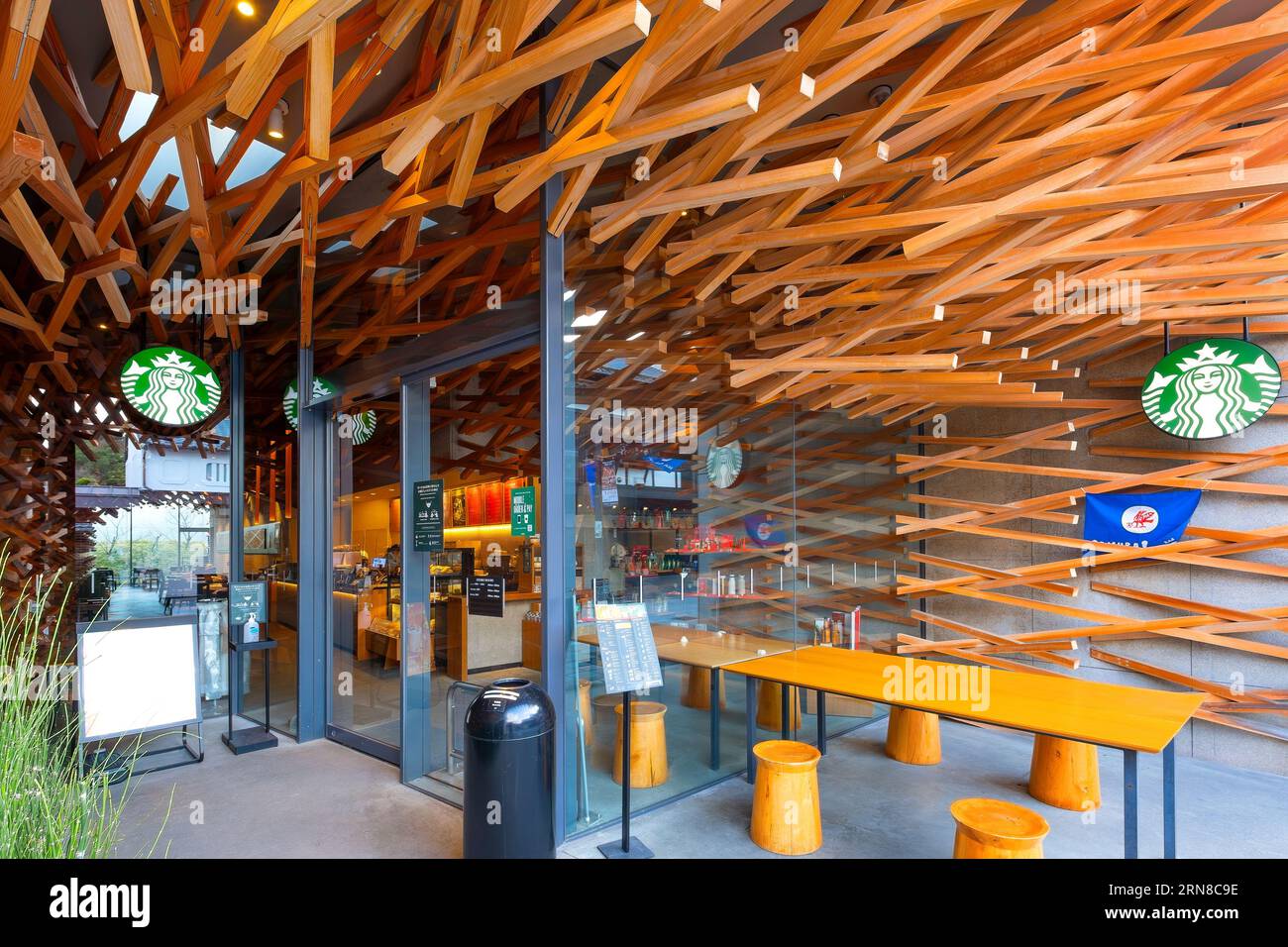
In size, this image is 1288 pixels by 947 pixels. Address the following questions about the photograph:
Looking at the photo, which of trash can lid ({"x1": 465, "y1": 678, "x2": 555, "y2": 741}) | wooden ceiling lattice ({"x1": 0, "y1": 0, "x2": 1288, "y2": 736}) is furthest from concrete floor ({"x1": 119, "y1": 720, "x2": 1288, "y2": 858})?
wooden ceiling lattice ({"x1": 0, "y1": 0, "x2": 1288, "y2": 736})

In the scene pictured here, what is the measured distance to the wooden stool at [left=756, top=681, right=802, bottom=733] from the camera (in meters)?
5.34

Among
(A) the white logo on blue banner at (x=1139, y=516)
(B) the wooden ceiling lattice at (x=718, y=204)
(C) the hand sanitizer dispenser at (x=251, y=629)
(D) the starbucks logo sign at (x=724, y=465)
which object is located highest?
(B) the wooden ceiling lattice at (x=718, y=204)

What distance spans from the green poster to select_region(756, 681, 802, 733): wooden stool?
232 cm

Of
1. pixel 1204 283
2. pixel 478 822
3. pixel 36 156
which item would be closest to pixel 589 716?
pixel 478 822

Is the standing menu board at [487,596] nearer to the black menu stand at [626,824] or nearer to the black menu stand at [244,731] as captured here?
the black menu stand at [626,824]

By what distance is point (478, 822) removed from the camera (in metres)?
3.10

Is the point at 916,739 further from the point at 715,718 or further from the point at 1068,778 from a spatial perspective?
the point at 715,718

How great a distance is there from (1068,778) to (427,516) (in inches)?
176

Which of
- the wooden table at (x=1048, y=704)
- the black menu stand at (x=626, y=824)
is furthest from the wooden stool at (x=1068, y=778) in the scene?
the black menu stand at (x=626, y=824)

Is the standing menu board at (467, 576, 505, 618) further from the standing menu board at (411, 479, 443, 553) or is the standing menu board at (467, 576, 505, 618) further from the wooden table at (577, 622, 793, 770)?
the wooden table at (577, 622, 793, 770)

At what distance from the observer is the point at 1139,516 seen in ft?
18.4

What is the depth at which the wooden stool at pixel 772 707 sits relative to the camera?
5.34m

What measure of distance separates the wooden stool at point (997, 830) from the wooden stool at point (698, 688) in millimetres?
1777

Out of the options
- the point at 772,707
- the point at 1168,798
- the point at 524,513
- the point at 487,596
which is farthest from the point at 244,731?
the point at 1168,798
